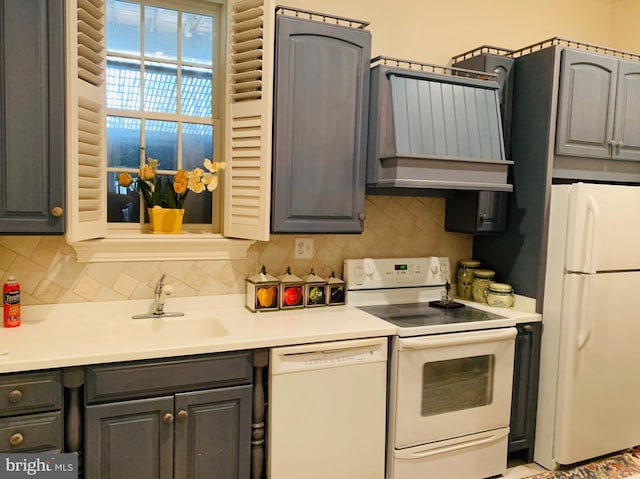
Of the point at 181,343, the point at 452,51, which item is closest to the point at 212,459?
the point at 181,343

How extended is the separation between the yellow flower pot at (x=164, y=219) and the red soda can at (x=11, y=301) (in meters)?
0.66

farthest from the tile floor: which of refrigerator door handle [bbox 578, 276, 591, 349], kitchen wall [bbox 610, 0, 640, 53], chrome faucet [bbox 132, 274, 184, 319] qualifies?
kitchen wall [bbox 610, 0, 640, 53]

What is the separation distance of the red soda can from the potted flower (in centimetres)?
66

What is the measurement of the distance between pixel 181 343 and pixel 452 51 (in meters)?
2.40

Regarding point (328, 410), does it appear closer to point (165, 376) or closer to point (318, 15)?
point (165, 376)

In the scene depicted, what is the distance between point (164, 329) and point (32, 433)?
74 centimetres

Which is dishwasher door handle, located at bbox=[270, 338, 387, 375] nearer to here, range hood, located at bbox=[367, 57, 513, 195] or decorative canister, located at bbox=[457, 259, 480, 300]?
range hood, located at bbox=[367, 57, 513, 195]

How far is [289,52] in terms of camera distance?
8.04ft

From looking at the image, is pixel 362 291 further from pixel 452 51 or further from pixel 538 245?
pixel 452 51

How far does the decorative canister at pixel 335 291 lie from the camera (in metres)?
2.84

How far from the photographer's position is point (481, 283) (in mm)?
3104

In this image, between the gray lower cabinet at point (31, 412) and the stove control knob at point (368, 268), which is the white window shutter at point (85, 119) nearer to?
the gray lower cabinet at point (31, 412)

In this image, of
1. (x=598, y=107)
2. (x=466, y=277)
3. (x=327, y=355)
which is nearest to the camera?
(x=327, y=355)

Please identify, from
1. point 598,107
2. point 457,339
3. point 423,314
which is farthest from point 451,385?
point 598,107
